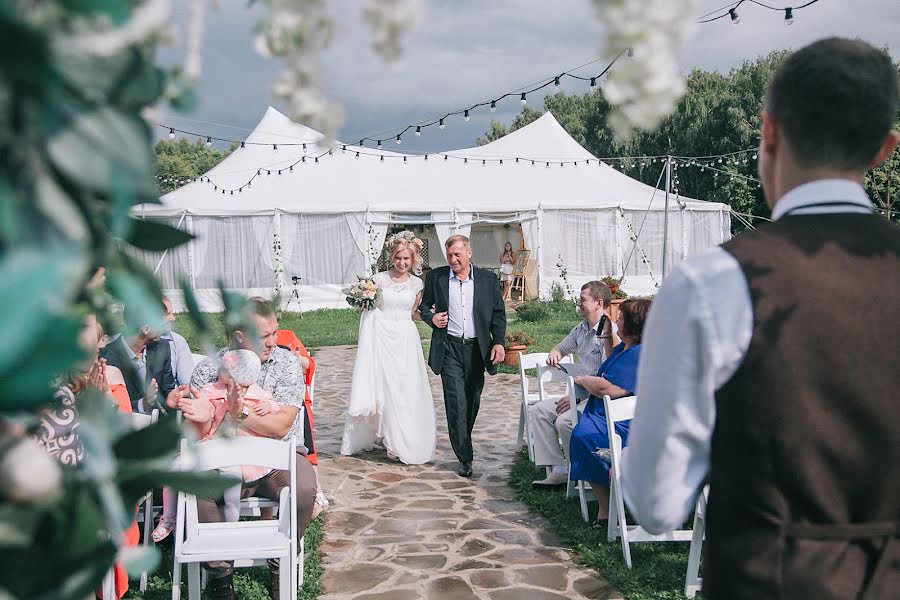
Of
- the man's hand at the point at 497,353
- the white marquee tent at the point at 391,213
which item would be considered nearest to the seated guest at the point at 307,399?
the man's hand at the point at 497,353

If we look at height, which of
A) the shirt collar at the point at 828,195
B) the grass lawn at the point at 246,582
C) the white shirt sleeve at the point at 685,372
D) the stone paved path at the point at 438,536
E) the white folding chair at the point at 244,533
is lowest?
the stone paved path at the point at 438,536

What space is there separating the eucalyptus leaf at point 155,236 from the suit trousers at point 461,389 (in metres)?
5.91

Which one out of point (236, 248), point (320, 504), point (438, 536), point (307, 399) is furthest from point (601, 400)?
point (236, 248)

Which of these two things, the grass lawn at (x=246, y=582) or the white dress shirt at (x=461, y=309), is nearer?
the grass lawn at (x=246, y=582)

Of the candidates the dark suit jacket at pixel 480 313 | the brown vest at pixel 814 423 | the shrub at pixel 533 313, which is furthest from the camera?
the shrub at pixel 533 313

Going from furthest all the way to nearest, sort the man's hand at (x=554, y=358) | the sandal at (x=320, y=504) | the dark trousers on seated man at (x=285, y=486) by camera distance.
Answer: the man's hand at (x=554, y=358)
the sandal at (x=320, y=504)
the dark trousers on seated man at (x=285, y=486)

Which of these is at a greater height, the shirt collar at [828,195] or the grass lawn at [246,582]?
the shirt collar at [828,195]

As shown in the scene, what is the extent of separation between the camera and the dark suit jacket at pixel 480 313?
6.71 m

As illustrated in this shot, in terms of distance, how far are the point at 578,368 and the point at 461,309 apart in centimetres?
116

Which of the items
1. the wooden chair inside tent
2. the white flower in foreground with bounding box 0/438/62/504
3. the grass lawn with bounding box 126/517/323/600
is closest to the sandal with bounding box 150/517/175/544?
the grass lawn with bounding box 126/517/323/600

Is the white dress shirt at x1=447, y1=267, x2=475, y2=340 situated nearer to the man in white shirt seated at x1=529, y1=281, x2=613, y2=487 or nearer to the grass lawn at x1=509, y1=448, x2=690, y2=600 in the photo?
the man in white shirt seated at x1=529, y1=281, x2=613, y2=487

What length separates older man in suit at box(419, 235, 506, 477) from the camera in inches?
262

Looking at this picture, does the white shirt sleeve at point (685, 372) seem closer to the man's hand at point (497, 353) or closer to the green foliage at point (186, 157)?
the man's hand at point (497, 353)

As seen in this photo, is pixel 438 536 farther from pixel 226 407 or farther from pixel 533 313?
pixel 533 313
